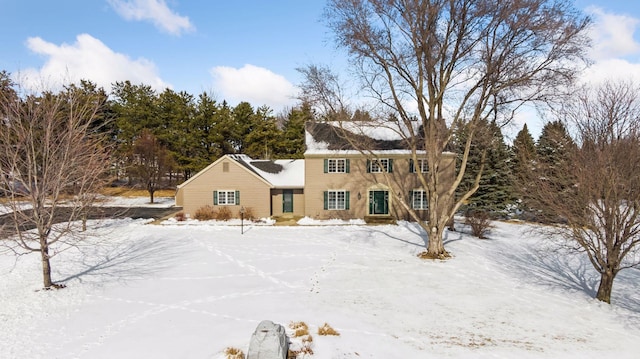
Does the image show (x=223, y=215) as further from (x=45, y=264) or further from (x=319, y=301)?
(x=319, y=301)

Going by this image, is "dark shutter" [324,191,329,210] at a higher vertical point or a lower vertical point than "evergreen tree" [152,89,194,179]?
lower

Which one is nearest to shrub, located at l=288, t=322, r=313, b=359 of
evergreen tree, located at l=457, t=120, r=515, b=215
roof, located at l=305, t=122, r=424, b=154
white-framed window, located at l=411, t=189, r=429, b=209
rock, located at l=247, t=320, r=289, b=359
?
rock, located at l=247, t=320, r=289, b=359

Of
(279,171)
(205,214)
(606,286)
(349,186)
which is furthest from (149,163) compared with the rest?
(606,286)

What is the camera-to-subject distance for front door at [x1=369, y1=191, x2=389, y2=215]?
24.2 meters

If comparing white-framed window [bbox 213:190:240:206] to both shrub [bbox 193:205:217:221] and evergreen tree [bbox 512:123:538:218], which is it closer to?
shrub [bbox 193:205:217:221]

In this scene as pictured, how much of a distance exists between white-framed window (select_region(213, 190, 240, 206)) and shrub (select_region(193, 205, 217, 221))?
0.64 m

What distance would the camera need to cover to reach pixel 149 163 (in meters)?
34.0

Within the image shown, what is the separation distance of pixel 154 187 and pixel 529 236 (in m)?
32.7

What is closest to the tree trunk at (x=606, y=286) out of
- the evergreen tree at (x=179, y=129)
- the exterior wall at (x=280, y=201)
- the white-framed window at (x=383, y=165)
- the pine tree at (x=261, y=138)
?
the white-framed window at (x=383, y=165)

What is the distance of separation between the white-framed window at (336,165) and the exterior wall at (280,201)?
296 centimetres

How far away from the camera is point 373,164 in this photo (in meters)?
23.9

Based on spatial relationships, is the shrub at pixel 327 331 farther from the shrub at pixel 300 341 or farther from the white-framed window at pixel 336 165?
the white-framed window at pixel 336 165

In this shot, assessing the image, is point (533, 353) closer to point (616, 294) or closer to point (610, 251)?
point (610, 251)

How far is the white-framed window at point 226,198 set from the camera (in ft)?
79.9
